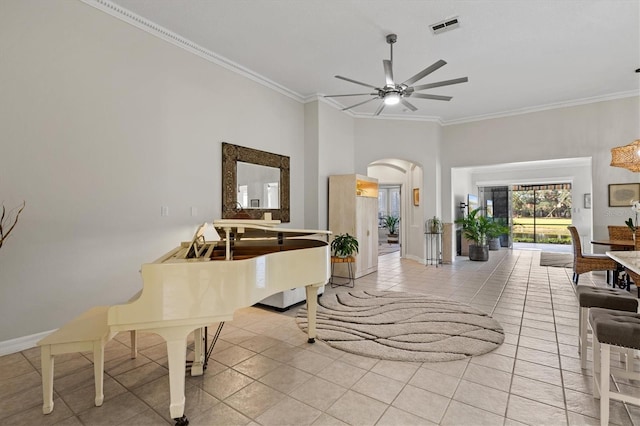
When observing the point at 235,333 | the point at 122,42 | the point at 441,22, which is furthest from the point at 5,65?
the point at 441,22

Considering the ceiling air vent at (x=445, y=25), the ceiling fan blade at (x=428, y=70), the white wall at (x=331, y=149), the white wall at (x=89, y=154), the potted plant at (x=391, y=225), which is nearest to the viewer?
the white wall at (x=89, y=154)

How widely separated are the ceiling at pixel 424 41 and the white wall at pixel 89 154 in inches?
23.7

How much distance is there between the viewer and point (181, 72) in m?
4.26

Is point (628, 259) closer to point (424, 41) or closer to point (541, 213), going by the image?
point (424, 41)

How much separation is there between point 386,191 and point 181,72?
35.1 feet

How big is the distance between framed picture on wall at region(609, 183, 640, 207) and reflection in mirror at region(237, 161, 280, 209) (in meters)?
6.77

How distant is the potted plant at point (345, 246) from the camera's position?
5.60m

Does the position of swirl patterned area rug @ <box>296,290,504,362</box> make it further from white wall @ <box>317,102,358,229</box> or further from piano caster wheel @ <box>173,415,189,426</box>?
white wall @ <box>317,102,358,229</box>

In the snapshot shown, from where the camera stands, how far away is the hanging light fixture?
5005 millimetres

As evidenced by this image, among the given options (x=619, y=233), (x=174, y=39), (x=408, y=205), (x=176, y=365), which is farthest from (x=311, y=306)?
(x=408, y=205)

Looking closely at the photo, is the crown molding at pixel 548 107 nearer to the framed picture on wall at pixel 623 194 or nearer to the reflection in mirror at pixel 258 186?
the framed picture on wall at pixel 623 194

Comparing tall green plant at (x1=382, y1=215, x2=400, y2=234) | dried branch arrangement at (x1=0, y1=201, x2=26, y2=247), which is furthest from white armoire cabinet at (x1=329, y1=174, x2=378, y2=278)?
tall green plant at (x1=382, y1=215, x2=400, y2=234)

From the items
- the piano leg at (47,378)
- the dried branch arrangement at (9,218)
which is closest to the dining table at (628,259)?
the piano leg at (47,378)

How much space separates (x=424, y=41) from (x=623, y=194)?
5342 mm
